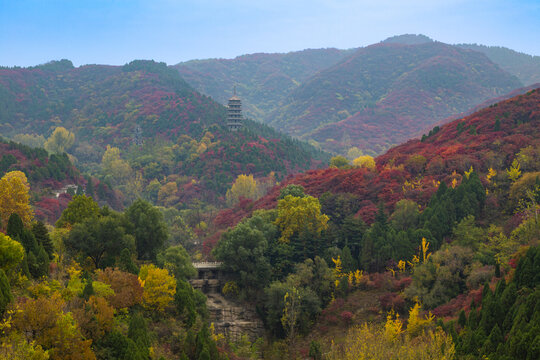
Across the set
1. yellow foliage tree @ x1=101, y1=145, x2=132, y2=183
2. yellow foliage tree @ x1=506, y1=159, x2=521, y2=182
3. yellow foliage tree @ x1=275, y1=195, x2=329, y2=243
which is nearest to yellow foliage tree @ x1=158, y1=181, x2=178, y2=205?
yellow foliage tree @ x1=101, y1=145, x2=132, y2=183

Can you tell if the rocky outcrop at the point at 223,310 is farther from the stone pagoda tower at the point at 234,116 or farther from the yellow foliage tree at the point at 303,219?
the stone pagoda tower at the point at 234,116

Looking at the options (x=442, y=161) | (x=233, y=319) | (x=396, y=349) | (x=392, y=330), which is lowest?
(x=233, y=319)

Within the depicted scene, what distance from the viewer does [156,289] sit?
42250mm

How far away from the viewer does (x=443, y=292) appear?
4444cm

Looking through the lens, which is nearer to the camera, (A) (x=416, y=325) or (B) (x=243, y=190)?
(A) (x=416, y=325)

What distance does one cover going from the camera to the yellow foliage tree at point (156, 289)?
41.8 m

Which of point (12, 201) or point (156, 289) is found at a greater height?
point (12, 201)

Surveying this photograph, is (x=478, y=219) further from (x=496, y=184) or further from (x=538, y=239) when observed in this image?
(x=538, y=239)

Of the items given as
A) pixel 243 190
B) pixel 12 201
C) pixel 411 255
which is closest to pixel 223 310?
pixel 411 255

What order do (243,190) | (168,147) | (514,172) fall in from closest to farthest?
(514,172)
(243,190)
(168,147)

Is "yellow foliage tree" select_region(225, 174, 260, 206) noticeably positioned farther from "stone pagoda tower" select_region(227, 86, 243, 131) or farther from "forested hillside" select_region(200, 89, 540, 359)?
"stone pagoda tower" select_region(227, 86, 243, 131)

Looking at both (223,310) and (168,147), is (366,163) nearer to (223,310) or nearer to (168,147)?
(223,310)

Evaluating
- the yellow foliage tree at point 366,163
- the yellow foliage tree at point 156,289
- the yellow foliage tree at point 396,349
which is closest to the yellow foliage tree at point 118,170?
the yellow foliage tree at point 366,163

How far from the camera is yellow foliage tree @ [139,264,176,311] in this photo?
137 ft
